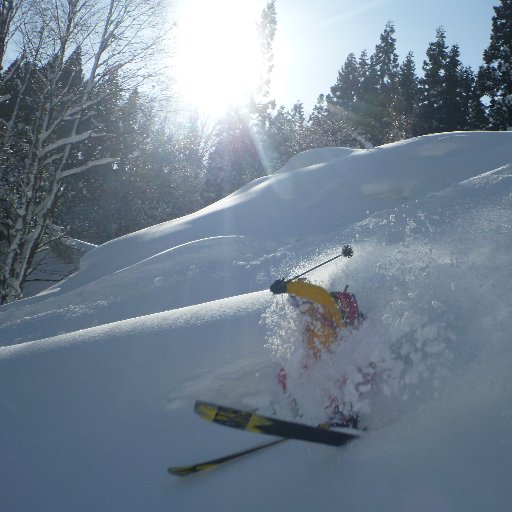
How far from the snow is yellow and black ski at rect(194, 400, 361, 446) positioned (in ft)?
0.16

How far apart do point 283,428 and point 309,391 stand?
34 centimetres

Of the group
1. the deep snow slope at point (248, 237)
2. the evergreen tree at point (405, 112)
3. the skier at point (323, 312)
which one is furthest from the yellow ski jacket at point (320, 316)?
the evergreen tree at point (405, 112)

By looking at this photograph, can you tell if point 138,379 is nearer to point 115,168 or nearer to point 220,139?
point 115,168

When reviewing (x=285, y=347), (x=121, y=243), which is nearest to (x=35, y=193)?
(x=121, y=243)

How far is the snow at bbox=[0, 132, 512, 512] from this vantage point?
1474 mm

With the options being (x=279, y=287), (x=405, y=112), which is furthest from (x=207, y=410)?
(x=405, y=112)

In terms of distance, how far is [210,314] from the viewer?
9.54ft

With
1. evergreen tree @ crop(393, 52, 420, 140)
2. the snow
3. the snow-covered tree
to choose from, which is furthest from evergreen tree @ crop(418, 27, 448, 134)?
the snow

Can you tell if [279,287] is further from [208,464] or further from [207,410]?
[208,464]

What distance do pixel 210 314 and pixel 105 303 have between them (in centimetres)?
245

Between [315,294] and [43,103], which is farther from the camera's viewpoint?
[43,103]

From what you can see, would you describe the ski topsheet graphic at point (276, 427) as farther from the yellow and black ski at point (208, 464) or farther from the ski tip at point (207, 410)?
the yellow and black ski at point (208, 464)

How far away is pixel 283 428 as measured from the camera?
1712 mm

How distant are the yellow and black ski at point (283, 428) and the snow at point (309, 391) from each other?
0.16 feet
